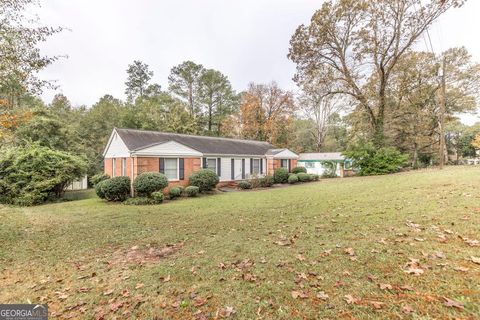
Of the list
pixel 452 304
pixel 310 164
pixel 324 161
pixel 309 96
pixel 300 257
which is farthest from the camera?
pixel 309 96

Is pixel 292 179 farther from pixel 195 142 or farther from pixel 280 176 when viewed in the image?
pixel 195 142

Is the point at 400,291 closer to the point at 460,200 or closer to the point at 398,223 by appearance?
the point at 398,223

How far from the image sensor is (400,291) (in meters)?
2.92

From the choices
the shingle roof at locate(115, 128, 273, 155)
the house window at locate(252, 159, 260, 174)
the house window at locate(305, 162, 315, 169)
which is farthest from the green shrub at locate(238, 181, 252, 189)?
the house window at locate(305, 162, 315, 169)

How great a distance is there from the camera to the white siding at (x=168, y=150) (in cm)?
1405

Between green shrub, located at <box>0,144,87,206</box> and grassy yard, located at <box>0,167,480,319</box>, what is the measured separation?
25.2ft

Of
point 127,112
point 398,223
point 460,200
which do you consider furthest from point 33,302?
point 127,112

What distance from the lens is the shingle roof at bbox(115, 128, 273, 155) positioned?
1534 cm

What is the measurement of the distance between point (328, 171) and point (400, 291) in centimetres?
2349

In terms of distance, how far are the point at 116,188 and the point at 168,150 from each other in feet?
12.8

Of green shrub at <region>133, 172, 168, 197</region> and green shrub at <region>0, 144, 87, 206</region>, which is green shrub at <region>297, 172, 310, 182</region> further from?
green shrub at <region>0, 144, 87, 206</region>

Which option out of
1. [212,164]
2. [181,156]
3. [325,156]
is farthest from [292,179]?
[181,156]

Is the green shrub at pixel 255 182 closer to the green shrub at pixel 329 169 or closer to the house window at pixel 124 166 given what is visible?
the house window at pixel 124 166

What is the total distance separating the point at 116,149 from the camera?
16.1 m
